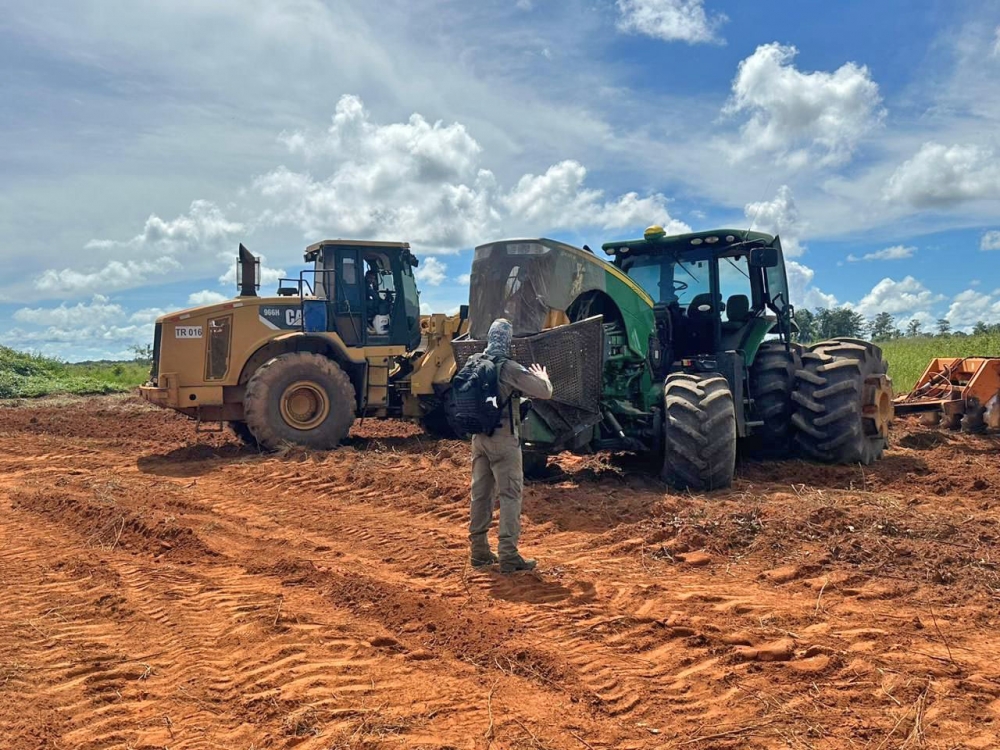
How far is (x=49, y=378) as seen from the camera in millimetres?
26719

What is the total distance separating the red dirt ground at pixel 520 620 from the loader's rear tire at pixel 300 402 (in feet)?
8.84

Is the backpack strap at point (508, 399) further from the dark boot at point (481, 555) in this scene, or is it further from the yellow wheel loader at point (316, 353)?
the yellow wheel loader at point (316, 353)

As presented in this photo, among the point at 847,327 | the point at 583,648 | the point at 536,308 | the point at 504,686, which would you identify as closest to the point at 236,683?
the point at 504,686

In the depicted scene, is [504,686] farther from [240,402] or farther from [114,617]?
[240,402]

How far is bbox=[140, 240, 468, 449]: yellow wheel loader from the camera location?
424 inches

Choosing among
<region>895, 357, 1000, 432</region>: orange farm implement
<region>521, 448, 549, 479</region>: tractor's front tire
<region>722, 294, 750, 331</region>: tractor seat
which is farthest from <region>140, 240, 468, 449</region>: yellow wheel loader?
<region>895, 357, 1000, 432</region>: orange farm implement

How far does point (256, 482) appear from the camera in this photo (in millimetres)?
9031

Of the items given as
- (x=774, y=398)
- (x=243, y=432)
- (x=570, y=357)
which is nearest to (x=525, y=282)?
(x=570, y=357)

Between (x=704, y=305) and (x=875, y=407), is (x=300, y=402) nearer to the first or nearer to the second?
(x=704, y=305)

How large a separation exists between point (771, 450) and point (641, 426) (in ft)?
6.35

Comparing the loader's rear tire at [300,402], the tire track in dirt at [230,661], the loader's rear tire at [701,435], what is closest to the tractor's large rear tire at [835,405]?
the loader's rear tire at [701,435]

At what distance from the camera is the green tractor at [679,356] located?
705cm

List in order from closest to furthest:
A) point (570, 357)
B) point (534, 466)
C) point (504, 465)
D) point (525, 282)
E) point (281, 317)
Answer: point (504, 465), point (570, 357), point (525, 282), point (534, 466), point (281, 317)

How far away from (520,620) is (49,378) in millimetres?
26937
